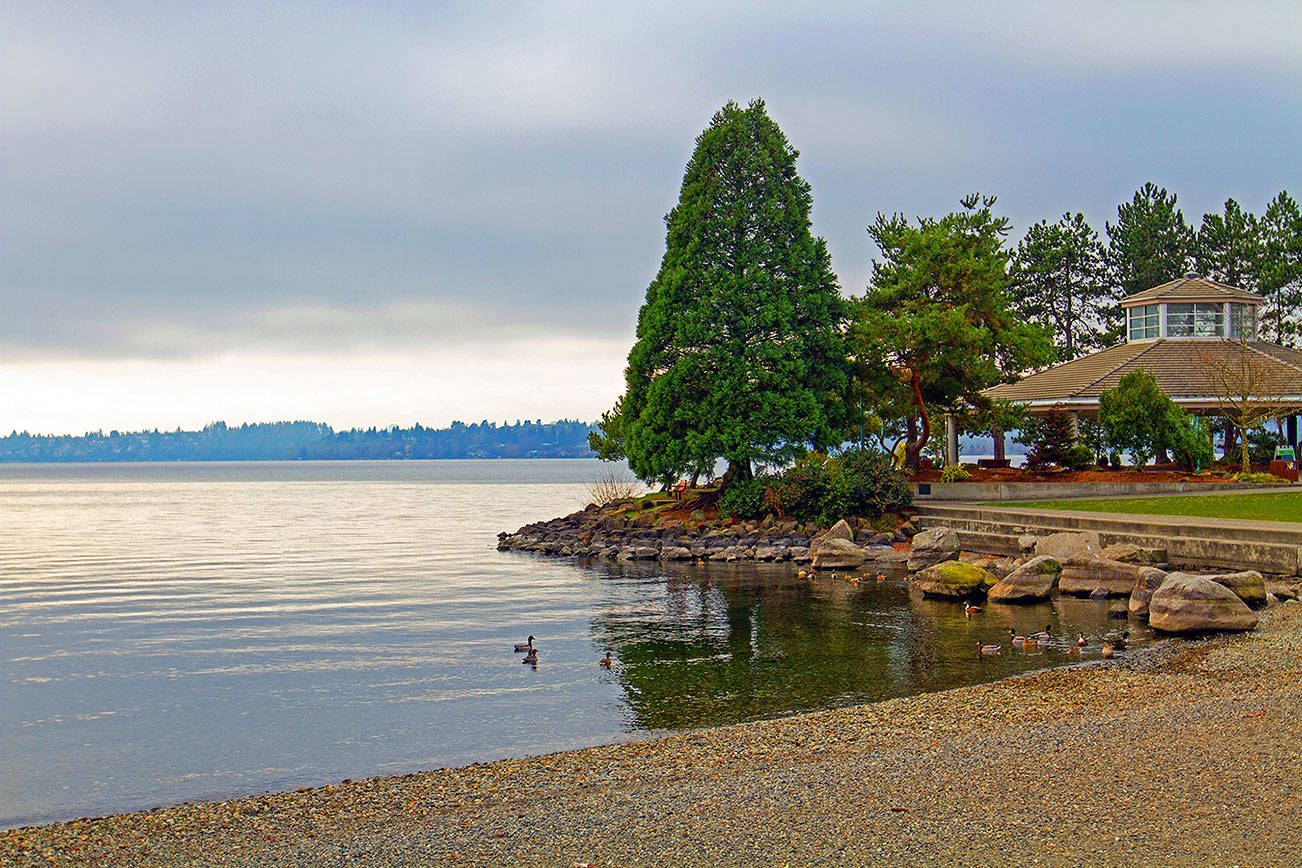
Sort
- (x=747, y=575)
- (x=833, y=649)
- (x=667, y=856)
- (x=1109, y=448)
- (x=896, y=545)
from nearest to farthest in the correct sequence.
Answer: (x=667, y=856) < (x=833, y=649) < (x=747, y=575) < (x=896, y=545) < (x=1109, y=448)

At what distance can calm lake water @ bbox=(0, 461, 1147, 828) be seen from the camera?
39.7 feet

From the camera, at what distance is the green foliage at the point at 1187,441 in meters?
38.1

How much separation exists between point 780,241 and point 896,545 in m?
12.3

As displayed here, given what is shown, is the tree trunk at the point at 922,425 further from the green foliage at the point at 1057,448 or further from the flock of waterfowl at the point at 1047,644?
Result: the flock of waterfowl at the point at 1047,644

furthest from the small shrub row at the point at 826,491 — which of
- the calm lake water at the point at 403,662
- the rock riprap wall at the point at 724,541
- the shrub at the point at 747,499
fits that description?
the calm lake water at the point at 403,662

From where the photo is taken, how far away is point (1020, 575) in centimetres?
2172

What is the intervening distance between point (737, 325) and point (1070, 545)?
15336 millimetres

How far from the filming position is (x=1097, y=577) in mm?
22094

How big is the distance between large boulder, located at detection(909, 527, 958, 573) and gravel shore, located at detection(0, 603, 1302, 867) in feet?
54.9

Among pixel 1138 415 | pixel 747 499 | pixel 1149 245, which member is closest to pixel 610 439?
pixel 747 499

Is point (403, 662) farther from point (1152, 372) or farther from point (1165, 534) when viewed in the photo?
point (1152, 372)

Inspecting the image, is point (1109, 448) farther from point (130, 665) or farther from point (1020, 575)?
point (130, 665)

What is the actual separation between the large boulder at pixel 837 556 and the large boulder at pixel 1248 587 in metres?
12.6

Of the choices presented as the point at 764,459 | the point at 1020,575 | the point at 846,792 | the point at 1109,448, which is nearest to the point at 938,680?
the point at 846,792
